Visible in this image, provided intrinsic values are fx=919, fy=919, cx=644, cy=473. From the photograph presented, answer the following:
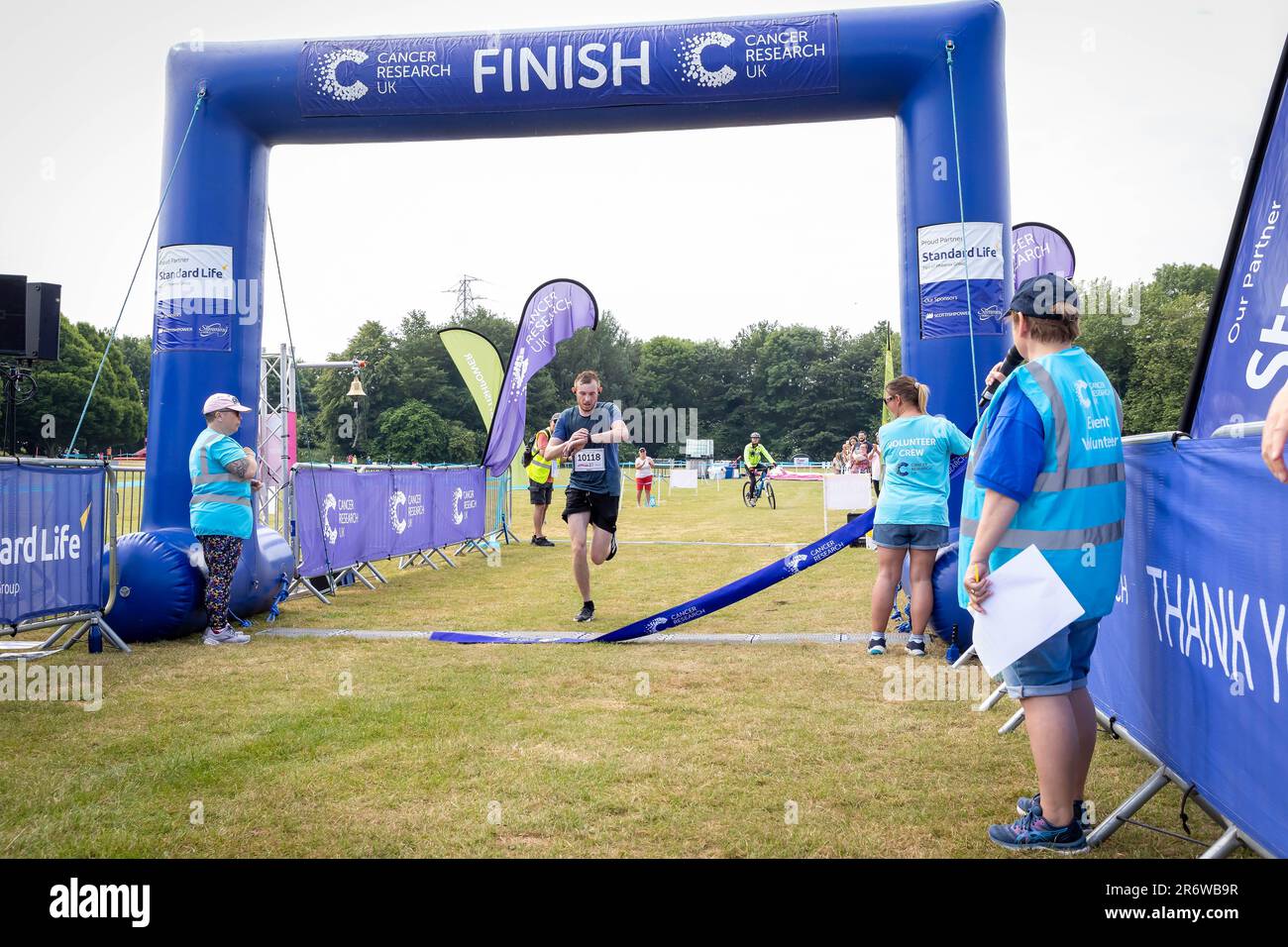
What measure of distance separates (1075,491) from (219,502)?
592cm

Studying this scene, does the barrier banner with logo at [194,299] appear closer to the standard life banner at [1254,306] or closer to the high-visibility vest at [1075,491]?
the high-visibility vest at [1075,491]

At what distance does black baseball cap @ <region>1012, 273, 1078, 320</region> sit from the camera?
10.1ft

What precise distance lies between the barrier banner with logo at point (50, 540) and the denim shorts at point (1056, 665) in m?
5.59

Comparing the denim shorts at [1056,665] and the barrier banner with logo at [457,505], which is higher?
the barrier banner with logo at [457,505]

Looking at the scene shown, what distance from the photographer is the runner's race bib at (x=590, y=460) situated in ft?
24.5

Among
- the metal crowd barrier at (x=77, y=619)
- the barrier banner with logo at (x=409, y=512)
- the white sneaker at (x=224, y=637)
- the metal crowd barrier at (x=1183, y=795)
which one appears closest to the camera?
the metal crowd barrier at (x=1183, y=795)

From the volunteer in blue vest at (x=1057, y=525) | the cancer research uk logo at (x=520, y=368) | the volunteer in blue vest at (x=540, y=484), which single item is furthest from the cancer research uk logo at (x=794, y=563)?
the volunteer in blue vest at (x=540, y=484)

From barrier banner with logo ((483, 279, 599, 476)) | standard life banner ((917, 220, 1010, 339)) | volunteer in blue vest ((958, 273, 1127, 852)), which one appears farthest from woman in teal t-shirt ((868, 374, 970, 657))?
barrier banner with logo ((483, 279, 599, 476))

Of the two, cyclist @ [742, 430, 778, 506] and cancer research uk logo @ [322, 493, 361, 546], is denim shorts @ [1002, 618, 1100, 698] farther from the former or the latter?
cyclist @ [742, 430, 778, 506]

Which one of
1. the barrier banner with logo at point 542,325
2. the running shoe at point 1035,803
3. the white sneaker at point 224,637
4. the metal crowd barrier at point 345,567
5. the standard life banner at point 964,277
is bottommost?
the running shoe at point 1035,803

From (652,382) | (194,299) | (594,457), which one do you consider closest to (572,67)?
(594,457)

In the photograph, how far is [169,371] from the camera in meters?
7.26
